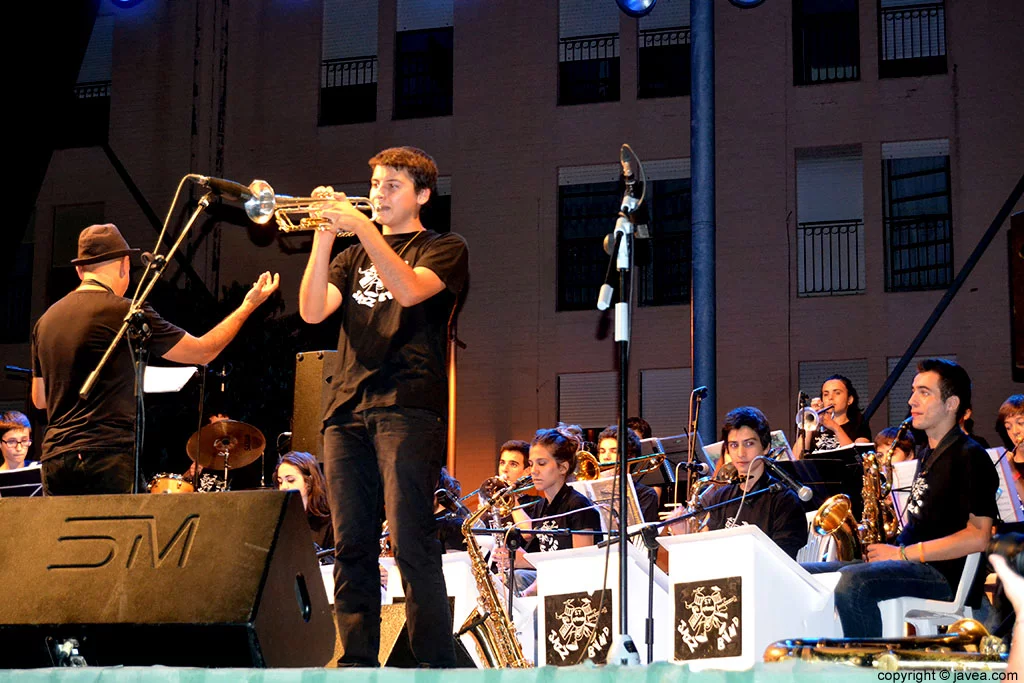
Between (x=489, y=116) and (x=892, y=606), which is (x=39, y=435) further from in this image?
(x=892, y=606)

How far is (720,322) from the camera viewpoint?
15.1 meters

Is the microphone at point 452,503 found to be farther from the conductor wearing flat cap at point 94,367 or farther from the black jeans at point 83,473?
the black jeans at point 83,473

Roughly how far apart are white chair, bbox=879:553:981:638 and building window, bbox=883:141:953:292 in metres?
9.96

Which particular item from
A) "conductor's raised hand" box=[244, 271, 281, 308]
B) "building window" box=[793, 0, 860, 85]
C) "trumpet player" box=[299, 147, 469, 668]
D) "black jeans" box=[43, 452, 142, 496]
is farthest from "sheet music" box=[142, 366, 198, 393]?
"building window" box=[793, 0, 860, 85]

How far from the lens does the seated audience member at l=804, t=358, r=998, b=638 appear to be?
17.0 ft

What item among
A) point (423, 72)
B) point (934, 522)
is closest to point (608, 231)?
point (423, 72)

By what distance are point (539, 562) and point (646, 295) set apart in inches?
407

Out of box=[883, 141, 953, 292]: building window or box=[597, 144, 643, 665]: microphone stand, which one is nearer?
box=[597, 144, 643, 665]: microphone stand

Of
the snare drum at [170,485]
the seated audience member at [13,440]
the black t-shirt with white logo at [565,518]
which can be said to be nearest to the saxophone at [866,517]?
the black t-shirt with white logo at [565,518]

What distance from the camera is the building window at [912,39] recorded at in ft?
50.4

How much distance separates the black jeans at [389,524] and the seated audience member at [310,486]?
2.98 m

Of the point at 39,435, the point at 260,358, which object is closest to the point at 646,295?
the point at 260,358

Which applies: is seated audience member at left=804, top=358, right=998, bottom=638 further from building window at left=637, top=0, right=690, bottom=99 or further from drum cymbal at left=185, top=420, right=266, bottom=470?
building window at left=637, top=0, right=690, bottom=99

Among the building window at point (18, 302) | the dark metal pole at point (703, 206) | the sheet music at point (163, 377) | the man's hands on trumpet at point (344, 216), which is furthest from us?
the building window at point (18, 302)
